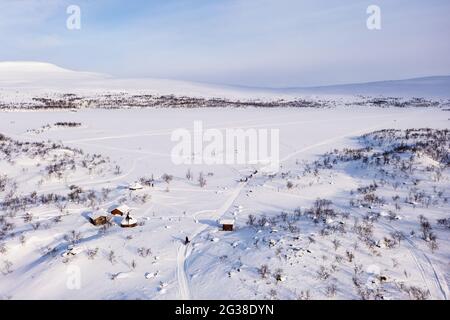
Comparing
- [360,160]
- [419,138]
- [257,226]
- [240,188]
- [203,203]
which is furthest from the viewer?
[419,138]

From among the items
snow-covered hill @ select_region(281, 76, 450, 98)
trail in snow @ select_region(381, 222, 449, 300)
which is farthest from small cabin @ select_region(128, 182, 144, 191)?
snow-covered hill @ select_region(281, 76, 450, 98)

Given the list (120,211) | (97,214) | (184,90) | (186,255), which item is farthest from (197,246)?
(184,90)

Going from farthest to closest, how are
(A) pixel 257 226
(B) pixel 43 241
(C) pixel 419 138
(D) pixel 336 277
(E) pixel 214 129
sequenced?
(E) pixel 214 129, (C) pixel 419 138, (A) pixel 257 226, (B) pixel 43 241, (D) pixel 336 277

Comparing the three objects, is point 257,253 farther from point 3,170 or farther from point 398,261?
point 3,170

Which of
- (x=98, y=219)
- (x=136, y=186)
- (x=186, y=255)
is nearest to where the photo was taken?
(x=186, y=255)

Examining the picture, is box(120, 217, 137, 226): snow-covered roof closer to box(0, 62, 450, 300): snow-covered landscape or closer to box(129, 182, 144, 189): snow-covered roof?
box(0, 62, 450, 300): snow-covered landscape

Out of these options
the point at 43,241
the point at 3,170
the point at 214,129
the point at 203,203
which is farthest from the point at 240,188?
the point at 214,129

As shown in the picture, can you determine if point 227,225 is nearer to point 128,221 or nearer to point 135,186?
point 128,221
